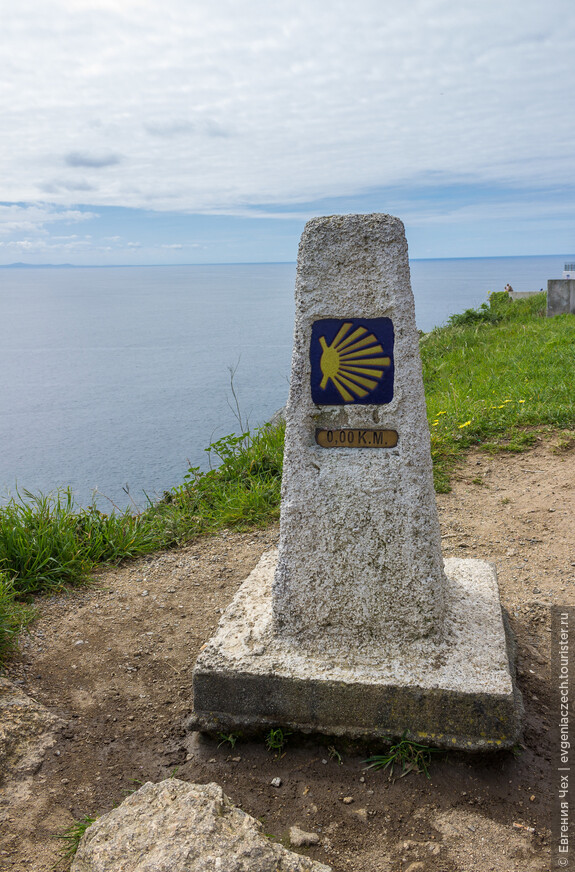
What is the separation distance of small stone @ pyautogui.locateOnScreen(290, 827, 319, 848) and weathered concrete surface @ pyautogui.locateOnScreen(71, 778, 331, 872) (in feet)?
0.75

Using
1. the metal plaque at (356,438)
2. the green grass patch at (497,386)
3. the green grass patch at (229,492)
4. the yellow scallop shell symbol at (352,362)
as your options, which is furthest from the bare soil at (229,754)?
the green grass patch at (497,386)

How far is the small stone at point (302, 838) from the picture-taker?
7.91 ft

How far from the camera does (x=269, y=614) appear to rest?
10.6ft

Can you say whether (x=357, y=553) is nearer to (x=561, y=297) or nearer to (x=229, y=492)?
(x=229, y=492)

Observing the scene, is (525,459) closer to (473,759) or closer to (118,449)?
(473,759)

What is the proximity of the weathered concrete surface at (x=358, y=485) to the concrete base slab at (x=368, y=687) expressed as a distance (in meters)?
0.10

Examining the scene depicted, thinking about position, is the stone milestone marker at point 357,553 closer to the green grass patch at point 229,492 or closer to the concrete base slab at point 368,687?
the concrete base slab at point 368,687

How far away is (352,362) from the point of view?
2.85 m

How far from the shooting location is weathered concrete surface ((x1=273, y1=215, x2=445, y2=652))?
2.82 m

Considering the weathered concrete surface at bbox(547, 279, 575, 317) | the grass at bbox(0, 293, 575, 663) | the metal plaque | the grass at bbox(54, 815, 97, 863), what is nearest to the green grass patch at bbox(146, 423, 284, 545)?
the grass at bbox(0, 293, 575, 663)

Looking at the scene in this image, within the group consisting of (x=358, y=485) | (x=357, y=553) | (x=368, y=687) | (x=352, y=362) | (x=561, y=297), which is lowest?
(x=368, y=687)

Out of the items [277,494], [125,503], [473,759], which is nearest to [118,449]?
[125,503]

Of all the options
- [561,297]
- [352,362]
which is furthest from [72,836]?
[561,297]

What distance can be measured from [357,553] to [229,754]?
102 centimetres
